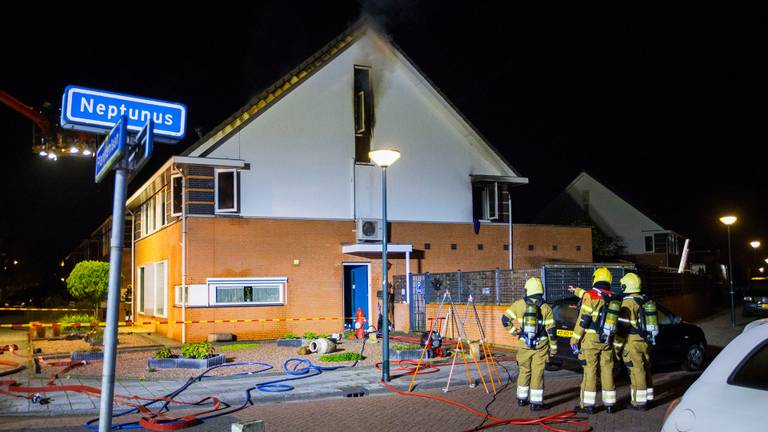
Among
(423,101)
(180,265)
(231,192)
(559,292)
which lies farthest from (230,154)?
(559,292)

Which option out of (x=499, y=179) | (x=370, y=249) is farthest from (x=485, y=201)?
(x=370, y=249)

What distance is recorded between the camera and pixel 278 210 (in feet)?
71.2

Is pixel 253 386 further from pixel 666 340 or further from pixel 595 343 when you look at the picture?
pixel 666 340

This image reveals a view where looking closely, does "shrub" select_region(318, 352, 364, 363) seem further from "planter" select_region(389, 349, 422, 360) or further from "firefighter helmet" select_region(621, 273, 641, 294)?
"firefighter helmet" select_region(621, 273, 641, 294)

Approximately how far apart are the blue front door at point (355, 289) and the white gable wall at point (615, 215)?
2865cm

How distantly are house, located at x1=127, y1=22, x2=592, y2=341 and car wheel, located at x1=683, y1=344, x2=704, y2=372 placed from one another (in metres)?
10.3

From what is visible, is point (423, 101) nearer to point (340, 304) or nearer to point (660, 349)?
point (340, 304)

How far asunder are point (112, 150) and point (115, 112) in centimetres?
62

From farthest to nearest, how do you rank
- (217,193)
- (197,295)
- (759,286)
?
(759,286) < (217,193) < (197,295)

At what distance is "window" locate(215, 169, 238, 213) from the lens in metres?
20.9

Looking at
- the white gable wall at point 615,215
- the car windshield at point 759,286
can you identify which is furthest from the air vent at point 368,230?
the white gable wall at point 615,215

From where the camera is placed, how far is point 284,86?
872 inches

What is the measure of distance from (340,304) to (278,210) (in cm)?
372

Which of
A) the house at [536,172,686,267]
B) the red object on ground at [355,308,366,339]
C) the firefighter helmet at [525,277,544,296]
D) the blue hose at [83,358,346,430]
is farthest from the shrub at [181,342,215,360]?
the house at [536,172,686,267]
